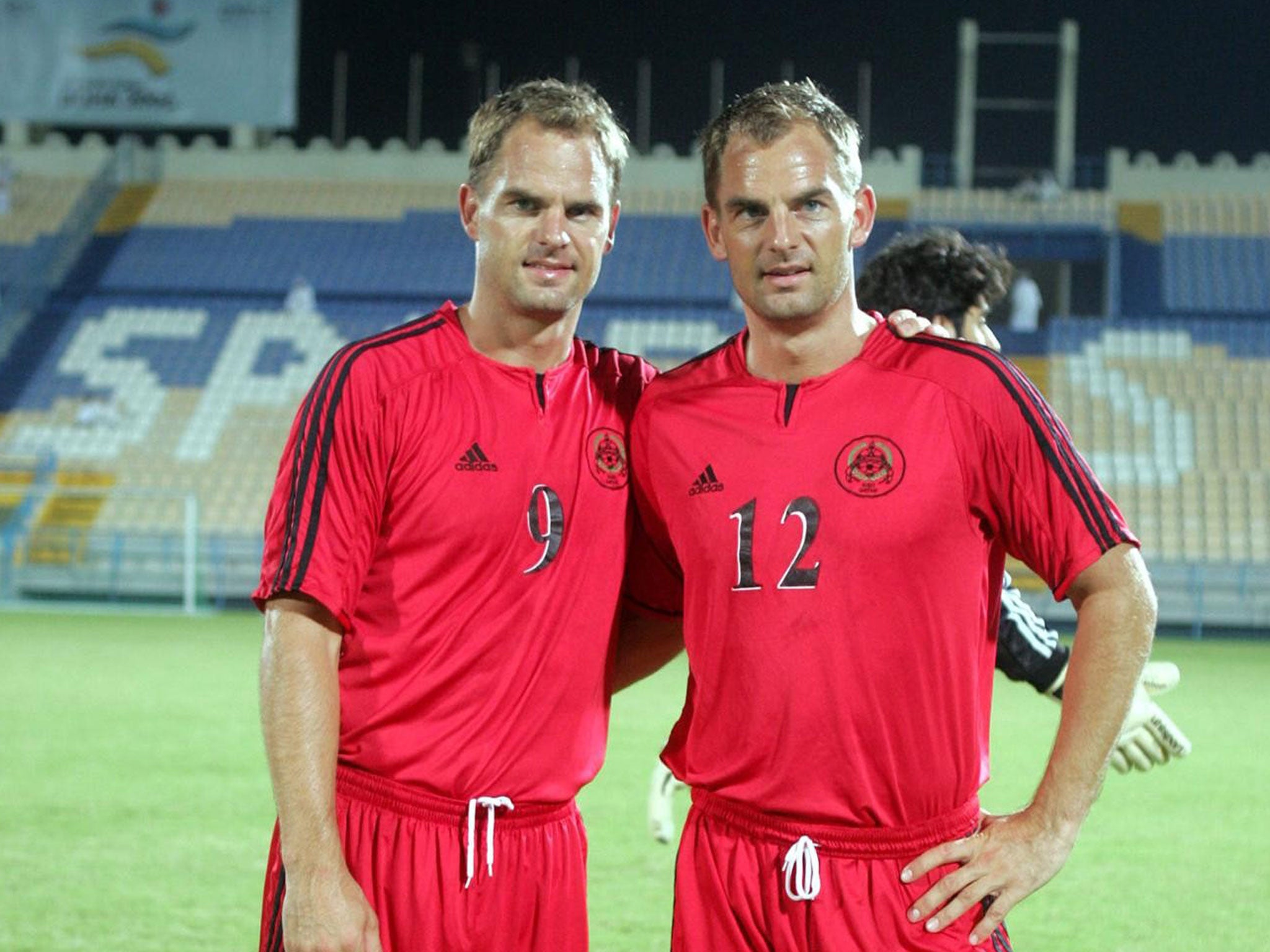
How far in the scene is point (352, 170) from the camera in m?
26.3

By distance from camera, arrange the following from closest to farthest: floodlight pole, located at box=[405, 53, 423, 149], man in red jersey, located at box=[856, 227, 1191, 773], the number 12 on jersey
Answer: the number 12 on jersey < man in red jersey, located at box=[856, 227, 1191, 773] < floodlight pole, located at box=[405, 53, 423, 149]

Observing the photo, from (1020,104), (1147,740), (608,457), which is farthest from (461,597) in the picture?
(1020,104)

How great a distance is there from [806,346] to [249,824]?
521 centimetres

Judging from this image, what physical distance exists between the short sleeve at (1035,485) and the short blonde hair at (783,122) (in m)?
0.48

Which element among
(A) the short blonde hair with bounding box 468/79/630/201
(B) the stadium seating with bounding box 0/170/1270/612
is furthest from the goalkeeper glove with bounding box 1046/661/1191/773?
(B) the stadium seating with bounding box 0/170/1270/612

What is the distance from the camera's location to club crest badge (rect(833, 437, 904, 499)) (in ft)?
8.91

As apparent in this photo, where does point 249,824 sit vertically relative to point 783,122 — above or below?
below

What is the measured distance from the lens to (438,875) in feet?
9.37

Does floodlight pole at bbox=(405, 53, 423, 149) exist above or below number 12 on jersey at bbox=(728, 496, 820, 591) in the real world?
above

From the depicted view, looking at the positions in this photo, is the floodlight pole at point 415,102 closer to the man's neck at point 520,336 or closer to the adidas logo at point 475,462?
the man's neck at point 520,336

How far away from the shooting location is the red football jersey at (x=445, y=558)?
2793 mm

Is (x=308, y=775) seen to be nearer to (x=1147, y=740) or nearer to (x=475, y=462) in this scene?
(x=475, y=462)

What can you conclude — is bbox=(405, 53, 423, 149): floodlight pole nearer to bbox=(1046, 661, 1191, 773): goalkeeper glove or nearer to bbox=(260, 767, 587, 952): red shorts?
bbox=(1046, 661, 1191, 773): goalkeeper glove

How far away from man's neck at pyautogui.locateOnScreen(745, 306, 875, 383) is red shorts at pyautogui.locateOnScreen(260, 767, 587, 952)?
92 cm
